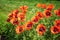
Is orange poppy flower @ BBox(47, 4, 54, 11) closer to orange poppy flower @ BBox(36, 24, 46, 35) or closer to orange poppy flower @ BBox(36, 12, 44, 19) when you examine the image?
orange poppy flower @ BBox(36, 12, 44, 19)

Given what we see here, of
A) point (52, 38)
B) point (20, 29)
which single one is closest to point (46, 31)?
point (52, 38)

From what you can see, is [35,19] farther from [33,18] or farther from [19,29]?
[19,29]

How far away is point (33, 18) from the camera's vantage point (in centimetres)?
253

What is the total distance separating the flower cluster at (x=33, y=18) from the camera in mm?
2459

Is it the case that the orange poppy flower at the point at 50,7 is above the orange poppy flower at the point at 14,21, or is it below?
above

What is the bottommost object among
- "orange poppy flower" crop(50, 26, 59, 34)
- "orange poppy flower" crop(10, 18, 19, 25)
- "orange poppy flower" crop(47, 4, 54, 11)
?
"orange poppy flower" crop(50, 26, 59, 34)

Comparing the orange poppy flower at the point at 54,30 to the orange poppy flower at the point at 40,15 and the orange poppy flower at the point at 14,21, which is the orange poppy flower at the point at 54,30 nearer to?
the orange poppy flower at the point at 40,15

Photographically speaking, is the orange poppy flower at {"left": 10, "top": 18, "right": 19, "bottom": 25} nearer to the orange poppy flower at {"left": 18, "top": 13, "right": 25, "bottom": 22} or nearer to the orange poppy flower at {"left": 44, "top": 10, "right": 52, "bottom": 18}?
the orange poppy flower at {"left": 18, "top": 13, "right": 25, "bottom": 22}

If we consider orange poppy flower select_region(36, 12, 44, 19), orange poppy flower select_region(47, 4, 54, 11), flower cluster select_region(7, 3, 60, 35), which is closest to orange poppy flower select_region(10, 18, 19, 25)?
flower cluster select_region(7, 3, 60, 35)

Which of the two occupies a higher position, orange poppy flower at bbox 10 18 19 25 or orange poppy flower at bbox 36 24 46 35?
orange poppy flower at bbox 10 18 19 25

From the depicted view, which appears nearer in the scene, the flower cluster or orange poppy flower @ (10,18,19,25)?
the flower cluster

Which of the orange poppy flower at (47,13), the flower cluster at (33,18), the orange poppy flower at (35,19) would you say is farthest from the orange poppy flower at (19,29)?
the orange poppy flower at (47,13)

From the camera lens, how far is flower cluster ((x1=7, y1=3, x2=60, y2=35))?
8.07ft

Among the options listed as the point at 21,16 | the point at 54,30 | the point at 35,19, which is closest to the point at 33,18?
the point at 35,19
